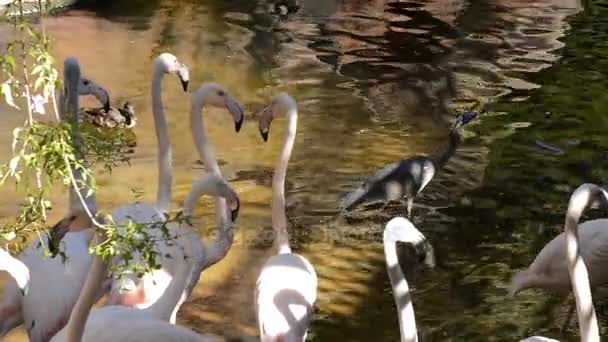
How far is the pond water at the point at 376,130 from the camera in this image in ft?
19.7

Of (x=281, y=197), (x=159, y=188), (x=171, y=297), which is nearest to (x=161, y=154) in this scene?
(x=159, y=188)

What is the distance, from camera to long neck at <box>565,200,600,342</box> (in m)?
4.28

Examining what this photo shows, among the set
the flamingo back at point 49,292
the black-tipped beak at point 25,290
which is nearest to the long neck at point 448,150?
the flamingo back at point 49,292

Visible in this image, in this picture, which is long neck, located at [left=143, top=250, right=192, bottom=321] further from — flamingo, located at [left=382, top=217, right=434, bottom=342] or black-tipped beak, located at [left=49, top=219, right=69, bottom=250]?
flamingo, located at [left=382, top=217, right=434, bottom=342]

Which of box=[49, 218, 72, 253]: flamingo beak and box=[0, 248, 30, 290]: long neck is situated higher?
Result: box=[49, 218, 72, 253]: flamingo beak

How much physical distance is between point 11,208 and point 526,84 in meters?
5.72

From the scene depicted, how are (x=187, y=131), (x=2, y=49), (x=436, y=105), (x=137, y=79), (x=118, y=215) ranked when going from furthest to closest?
(x=2, y=49) → (x=137, y=79) → (x=436, y=105) → (x=187, y=131) → (x=118, y=215)

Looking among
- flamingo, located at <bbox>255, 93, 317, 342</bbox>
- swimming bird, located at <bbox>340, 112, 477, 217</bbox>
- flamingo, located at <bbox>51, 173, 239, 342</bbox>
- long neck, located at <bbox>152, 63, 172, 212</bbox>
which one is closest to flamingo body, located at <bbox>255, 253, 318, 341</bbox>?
flamingo, located at <bbox>255, 93, 317, 342</bbox>

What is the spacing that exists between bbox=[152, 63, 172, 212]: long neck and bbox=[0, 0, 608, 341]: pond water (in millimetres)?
616

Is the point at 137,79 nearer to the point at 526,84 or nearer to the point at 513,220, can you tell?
the point at 526,84

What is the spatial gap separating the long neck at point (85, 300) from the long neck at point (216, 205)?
1.54m

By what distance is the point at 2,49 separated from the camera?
1162cm

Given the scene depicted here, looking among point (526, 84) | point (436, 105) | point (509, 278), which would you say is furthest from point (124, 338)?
point (526, 84)

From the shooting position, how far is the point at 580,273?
14.3 ft
